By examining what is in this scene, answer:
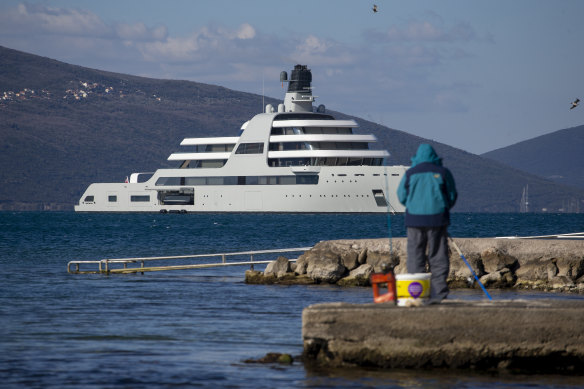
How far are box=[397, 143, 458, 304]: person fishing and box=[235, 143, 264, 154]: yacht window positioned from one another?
219 ft

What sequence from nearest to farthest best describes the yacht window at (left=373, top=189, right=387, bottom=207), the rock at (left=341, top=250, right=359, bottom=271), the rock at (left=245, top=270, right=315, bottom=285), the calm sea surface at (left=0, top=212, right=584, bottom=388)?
the calm sea surface at (left=0, top=212, right=584, bottom=388) → the rock at (left=245, top=270, right=315, bottom=285) → the rock at (left=341, top=250, right=359, bottom=271) → the yacht window at (left=373, top=189, right=387, bottom=207)

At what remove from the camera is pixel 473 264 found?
16.5 meters

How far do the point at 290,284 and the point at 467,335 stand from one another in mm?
9376

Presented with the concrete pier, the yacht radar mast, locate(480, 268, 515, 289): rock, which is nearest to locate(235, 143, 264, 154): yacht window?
the yacht radar mast

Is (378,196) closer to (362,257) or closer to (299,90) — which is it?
(299,90)

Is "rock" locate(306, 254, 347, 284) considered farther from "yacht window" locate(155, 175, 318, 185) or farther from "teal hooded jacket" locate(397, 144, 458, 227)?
"yacht window" locate(155, 175, 318, 185)

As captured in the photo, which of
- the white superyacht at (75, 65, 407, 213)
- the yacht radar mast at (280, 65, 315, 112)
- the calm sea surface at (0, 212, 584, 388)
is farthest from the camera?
the yacht radar mast at (280, 65, 315, 112)

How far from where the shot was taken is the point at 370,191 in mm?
70812

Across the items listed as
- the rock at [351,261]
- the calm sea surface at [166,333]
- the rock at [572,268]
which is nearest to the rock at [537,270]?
the rock at [572,268]

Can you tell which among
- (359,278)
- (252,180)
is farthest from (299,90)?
(359,278)

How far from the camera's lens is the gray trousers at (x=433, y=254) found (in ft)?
28.1

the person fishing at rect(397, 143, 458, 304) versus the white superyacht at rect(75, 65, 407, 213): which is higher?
the white superyacht at rect(75, 65, 407, 213)

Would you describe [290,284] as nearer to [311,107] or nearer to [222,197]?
[222,197]

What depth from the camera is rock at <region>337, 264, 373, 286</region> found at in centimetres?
1691
